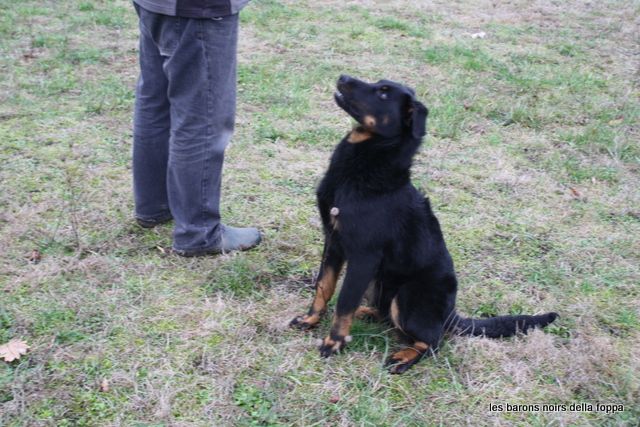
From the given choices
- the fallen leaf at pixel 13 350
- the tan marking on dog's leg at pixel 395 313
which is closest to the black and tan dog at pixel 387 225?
the tan marking on dog's leg at pixel 395 313

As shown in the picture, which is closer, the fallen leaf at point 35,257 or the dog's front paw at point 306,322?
the dog's front paw at point 306,322

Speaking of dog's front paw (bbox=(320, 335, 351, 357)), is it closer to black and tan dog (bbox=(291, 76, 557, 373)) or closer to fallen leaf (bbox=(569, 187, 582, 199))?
black and tan dog (bbox=(291, 76, 557, 373))

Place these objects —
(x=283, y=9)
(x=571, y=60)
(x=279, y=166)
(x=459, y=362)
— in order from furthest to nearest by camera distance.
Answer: (x=283, y=9), (x=571, y=60), (x=279, y=166), (x=459, y=362)

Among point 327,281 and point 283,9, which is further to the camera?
point 283,9

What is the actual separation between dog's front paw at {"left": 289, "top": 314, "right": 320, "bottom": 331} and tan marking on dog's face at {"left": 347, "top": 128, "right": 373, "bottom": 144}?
0.87 m

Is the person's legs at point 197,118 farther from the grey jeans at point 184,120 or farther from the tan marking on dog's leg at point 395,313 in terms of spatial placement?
the tan marking on dog's leg at point 395,313

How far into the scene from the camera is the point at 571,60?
7.05 meters

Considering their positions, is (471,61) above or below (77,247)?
above

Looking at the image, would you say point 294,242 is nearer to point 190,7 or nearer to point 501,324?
point 501,324

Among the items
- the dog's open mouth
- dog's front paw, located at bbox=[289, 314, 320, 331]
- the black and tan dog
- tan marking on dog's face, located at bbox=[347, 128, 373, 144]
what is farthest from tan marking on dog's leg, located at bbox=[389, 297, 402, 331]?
the dog's open mouth

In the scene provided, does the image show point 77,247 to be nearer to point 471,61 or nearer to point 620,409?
point 620,409

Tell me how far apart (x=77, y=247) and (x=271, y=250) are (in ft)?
3.62

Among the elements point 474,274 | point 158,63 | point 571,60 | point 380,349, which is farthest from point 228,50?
point 571,60

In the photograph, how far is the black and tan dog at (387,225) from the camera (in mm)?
2613
